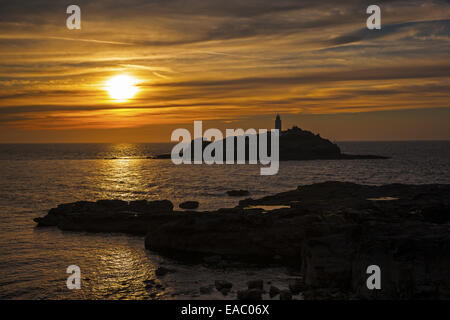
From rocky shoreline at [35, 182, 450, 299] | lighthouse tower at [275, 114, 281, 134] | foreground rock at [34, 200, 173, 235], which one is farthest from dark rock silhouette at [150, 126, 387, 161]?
foreground rock at [34, 200, 173, 235]

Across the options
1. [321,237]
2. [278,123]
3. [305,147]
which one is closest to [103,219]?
[321,237]

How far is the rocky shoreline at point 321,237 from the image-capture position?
20156mm

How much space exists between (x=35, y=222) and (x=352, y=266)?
3558 cm

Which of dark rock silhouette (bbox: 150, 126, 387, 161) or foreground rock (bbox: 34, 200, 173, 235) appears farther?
dark rock silhouette (bbox: 150, 126, 387, 161)

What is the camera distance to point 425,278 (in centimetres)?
1988

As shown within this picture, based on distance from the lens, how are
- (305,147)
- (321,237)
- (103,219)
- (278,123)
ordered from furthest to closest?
(278,123) → (305,147) → (103,219) → (321,237)

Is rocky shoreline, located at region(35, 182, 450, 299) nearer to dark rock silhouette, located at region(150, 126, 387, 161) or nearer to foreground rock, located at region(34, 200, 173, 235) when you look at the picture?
foreground rock, located at region(34, 200, 173, 235)

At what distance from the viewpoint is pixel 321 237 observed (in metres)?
23.7

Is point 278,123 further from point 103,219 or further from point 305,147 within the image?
point 103,219

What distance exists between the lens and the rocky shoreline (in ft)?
66.1
